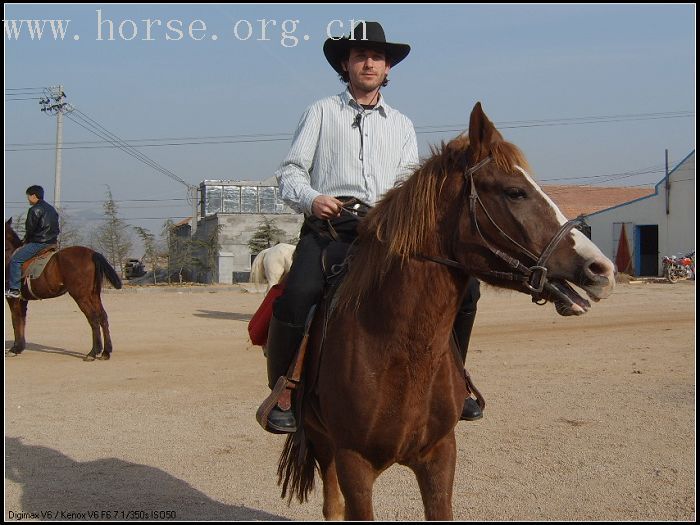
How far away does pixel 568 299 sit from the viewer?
3297mm

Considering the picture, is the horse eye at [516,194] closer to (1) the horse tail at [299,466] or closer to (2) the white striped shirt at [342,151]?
(2) the white striped shirt at [342,151]

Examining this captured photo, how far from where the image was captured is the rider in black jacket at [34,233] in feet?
45.7

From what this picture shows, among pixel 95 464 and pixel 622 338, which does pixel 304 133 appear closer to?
pixel 95 464

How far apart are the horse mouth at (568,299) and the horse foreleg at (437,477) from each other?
0.98 meters

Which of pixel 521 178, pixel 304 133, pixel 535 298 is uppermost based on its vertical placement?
pixel 304 133

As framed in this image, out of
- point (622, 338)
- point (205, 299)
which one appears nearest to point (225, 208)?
point (205, 299)

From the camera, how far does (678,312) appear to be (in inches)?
729

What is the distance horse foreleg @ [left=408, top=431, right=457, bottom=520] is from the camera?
3.83 m

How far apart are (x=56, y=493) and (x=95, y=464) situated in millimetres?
798

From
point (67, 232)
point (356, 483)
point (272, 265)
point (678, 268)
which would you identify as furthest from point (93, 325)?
point (67, 232)

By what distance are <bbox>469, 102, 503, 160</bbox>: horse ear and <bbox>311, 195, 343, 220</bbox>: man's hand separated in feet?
2.91

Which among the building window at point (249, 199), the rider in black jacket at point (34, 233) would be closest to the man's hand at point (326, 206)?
the rider in black jacket at point (34, 233)

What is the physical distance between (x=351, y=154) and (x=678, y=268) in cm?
2948

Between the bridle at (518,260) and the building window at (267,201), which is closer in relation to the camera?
the bridle at (518,260)
